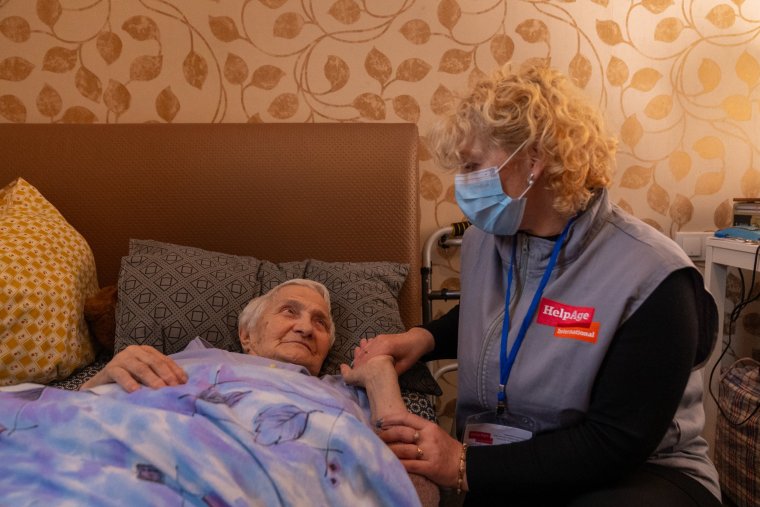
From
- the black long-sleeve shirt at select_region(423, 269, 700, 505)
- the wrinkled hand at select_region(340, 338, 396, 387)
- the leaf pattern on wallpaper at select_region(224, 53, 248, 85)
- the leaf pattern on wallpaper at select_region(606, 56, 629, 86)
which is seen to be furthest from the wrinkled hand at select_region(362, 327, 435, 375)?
the leaf pattern on wallpaper at select_region(606, 56, 629, 86)

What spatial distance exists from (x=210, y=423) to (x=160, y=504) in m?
0.16

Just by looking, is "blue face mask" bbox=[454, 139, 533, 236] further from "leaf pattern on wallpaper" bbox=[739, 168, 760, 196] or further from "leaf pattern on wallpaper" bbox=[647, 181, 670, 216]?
"leaf pattern on wallpaper" bbox=[739, 168, 760, 196]

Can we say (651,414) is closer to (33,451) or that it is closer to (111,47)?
(33,451)

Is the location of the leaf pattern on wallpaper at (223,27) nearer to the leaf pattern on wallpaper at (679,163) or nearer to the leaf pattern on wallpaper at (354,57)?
the leaf pattern on wallpaper at (354,57)

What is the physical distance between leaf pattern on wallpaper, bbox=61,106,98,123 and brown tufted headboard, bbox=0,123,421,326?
192 millimetres

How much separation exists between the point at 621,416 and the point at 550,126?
54 cm

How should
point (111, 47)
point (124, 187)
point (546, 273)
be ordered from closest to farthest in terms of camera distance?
point (546, 273) → point (124, 187) → point (111, 47)

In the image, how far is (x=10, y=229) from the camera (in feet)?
5.70

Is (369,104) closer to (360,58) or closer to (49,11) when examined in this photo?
(360,58)

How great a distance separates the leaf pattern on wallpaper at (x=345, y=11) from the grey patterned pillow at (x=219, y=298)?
941 millimetres

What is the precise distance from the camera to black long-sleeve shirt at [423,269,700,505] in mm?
1067

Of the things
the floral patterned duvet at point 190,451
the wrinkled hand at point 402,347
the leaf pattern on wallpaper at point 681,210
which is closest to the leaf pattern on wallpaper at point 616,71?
the leaf pattern on wallpaper at point 681,210

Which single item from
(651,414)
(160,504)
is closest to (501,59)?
(651,414)

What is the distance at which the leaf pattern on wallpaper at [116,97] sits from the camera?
2301 mm
